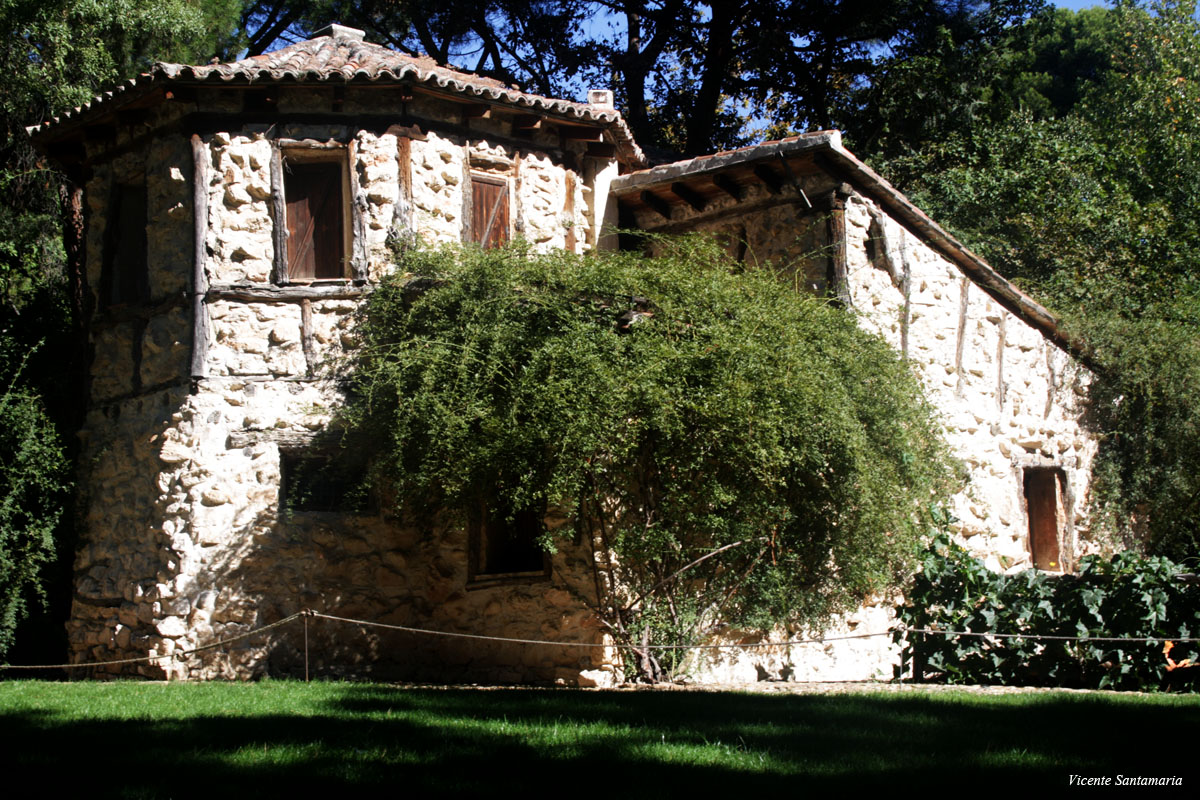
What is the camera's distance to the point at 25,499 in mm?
12125

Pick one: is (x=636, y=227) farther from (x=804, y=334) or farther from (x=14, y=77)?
(x=14, y=77)

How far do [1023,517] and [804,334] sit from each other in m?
5.00

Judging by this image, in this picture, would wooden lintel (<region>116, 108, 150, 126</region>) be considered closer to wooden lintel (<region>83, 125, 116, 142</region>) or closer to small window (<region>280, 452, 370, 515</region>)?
wooden lintel (<region>83, 125, 116, 142</region>)

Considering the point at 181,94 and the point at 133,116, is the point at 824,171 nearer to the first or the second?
the point at 181,94

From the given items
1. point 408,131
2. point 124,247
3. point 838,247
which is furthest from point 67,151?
point 838,247

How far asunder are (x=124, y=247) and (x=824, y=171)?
758 cm

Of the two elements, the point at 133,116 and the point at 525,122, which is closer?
the point at 133,116

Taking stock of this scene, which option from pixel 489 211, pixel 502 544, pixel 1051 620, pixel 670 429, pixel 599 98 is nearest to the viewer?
pixel 670 429

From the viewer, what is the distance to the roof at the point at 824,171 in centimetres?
1181

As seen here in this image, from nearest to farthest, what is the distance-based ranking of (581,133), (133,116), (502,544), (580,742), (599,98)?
(580,742)
(502,544)
(133,116)
(581,133)
(599,98)

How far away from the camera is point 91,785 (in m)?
5.03

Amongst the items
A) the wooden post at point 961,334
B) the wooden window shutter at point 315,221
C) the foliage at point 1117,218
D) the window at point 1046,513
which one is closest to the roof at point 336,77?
the wooden window shutter at point 315,221

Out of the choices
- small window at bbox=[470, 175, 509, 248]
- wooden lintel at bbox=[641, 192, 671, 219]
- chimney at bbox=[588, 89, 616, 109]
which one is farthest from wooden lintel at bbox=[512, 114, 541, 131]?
wooden lintel at bbox=[641, 192, 671, 219]

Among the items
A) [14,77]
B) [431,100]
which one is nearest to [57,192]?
[14,77]
